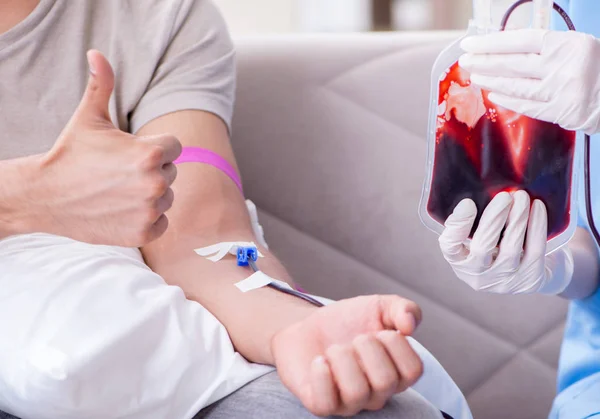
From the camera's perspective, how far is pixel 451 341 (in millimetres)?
1301

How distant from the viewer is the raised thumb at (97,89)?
0.74 metres

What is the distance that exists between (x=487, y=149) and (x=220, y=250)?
350 millimetres

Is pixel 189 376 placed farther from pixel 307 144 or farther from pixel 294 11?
pixel 294 11

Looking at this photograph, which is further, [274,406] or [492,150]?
[492,150]

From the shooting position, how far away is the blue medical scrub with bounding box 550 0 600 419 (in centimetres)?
98

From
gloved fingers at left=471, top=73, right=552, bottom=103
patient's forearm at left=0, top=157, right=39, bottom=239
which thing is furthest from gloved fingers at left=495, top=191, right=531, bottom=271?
patient's forearm at left=0, top=157, right=39, bottom=239

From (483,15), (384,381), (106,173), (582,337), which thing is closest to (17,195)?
(106,173)

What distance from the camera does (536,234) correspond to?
0.89 m

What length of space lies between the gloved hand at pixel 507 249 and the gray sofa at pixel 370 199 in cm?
31

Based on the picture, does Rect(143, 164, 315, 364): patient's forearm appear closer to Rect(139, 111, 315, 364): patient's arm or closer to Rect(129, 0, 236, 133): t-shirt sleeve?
Rect(139, 111, 315, 364): patient's arm

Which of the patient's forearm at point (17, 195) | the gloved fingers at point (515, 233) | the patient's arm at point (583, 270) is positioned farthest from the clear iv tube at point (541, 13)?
the patient's forearm at point (17, 195)

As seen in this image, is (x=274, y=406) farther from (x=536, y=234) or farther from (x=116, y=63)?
(x=116, y=63)

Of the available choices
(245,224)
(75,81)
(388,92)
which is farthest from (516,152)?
(75,81)

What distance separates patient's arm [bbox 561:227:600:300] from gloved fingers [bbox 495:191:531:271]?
0.39 feet
